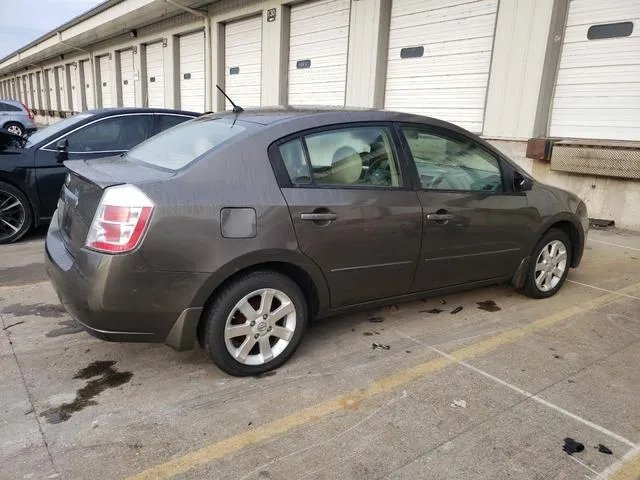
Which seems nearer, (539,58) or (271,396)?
(271,396)

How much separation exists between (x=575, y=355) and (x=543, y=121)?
5.92 meters

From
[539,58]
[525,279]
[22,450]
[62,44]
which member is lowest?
[22,450]

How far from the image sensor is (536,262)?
14.5 ft

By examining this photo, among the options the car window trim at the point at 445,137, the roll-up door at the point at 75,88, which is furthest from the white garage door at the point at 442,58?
the roll-up door at the point at 75,88

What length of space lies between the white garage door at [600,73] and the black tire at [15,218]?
789cm

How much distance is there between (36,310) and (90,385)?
1466 millimetres

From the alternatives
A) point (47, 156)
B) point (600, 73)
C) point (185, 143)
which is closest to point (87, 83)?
point (47, 156)

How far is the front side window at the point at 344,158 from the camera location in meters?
3.11

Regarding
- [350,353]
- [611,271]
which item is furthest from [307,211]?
[611,271]

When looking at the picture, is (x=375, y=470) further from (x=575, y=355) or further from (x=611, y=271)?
(x=611, y=271)

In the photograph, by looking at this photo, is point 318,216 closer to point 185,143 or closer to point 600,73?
point 185,143

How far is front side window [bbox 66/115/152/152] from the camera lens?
250 inches

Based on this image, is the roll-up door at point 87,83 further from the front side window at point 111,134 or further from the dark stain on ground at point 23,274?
the dark stain on ground at point 23,274

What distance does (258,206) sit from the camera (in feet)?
9.45
